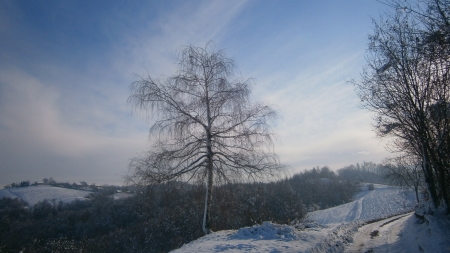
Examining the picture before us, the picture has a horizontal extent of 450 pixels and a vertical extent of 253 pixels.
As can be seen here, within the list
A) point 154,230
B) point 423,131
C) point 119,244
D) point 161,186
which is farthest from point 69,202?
point 423,131

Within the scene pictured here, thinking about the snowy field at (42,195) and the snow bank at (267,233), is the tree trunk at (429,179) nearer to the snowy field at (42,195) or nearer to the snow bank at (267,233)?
the snow bank at (267,233)

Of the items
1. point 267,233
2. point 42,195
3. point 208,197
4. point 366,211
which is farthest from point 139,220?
point 42,195

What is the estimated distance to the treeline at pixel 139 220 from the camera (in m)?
13.2

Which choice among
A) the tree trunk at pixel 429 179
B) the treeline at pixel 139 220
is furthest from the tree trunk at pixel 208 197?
the tree trunk at pixel 429 179

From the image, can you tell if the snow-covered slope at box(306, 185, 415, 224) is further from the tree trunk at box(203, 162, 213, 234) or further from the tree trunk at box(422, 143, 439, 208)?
the tree trunk at box(203, 162, 213, 234)

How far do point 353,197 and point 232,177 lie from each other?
328 ft

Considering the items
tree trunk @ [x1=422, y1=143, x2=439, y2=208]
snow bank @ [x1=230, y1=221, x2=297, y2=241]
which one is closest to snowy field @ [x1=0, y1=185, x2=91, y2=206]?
snow bank @ [x1=230, y1=221, x2=297, y2=241]

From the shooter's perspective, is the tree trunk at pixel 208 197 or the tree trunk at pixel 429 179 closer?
the tree trunk at pixel 429 179

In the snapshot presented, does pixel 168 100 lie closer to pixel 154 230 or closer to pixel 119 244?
pixel 154 230

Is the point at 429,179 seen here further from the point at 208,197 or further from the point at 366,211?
the point at 366,211

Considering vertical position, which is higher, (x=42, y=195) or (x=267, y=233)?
(x=42, y=195)

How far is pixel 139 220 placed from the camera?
50594 millimetres

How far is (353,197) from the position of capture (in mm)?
96000

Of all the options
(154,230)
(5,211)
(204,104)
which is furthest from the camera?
(5,211)
